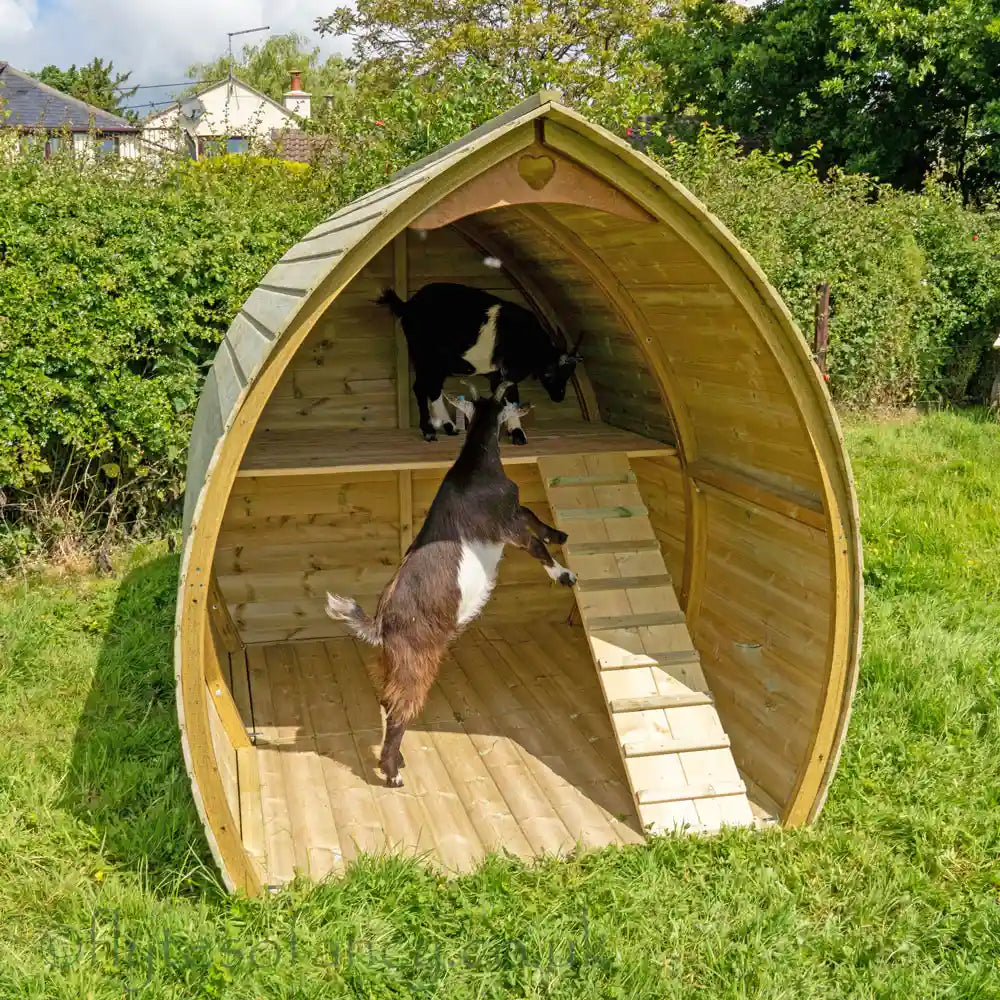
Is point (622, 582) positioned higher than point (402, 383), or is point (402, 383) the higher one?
point (402, 383)

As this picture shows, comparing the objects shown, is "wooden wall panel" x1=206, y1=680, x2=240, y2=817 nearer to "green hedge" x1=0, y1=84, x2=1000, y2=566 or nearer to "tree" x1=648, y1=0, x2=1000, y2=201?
"green hedge" x1=0, y1=84, x2=1000, y2=566

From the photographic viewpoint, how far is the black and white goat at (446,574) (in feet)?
13.6

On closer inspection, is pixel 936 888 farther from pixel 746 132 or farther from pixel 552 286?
pixel 746 132

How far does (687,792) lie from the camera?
156 inches

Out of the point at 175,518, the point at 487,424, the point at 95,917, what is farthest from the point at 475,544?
the point at 175,518

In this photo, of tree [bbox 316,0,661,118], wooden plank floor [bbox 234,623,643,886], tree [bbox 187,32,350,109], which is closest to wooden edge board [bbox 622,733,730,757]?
wooden plank floor [bbox 234,623,643,886]

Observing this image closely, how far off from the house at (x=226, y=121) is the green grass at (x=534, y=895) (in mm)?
5484

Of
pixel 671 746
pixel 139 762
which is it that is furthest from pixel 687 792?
pixel 139 762

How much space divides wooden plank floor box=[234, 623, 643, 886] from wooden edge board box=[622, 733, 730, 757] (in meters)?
0.27

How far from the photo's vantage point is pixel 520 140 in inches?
124

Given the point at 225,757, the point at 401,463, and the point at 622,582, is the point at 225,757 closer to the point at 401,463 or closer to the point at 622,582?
the point at 401,463

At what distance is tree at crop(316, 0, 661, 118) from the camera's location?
20.0 m

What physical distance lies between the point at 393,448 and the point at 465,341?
0.72 metres

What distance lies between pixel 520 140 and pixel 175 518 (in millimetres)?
4553
